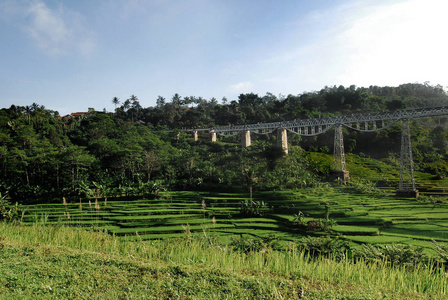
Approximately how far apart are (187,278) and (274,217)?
10.5 meters

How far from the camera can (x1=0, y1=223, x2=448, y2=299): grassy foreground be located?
4.16 m

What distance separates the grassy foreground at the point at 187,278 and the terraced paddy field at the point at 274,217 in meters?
3.94

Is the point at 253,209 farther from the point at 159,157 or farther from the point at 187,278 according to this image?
the point at 159,157

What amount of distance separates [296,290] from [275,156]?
22.9 metres

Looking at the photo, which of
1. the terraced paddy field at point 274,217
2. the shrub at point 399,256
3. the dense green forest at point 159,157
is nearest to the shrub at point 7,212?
the terraced paddy field at point 274,217

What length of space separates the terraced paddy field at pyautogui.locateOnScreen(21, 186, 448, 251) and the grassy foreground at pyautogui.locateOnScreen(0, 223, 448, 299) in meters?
3.94

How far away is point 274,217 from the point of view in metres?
14.5

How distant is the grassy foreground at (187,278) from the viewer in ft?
13.7

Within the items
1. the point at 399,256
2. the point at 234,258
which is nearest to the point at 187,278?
the point at 234,258

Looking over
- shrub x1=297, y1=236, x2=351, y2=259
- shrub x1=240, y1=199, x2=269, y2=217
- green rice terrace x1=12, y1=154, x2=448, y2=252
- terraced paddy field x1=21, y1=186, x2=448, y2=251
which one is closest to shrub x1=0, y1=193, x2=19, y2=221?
green rice terrace x1=12, y1=154, x2=448, y2=252

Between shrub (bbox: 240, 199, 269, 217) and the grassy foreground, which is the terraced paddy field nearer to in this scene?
shrub (bbox: 240, 199, 269, 217)

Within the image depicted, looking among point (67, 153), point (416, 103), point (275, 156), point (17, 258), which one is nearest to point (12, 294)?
point (17, 258)

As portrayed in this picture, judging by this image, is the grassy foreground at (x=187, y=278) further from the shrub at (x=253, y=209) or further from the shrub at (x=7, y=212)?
the shrub at (x=7, y=212)

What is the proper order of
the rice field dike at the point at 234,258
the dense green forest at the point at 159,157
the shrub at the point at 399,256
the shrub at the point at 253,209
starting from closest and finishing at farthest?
1. the rice field dike at the point at 234,258
2. the shrub at the point at 399,256
3. the shrub at the point at 253,209
4. the dense green forest at the point at 159,157
